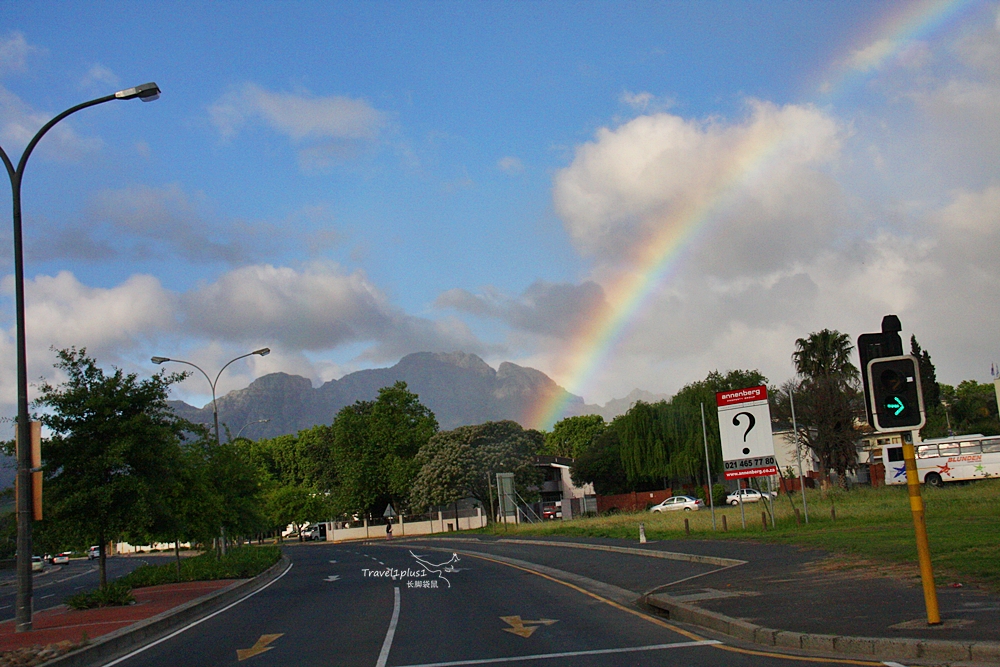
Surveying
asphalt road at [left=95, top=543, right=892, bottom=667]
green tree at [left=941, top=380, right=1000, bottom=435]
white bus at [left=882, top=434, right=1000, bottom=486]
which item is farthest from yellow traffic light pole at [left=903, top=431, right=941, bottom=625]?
green tree at [left=941, top=380, right=1000, bottom=435]

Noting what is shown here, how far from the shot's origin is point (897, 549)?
63.8 ft

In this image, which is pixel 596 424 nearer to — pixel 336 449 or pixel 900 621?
pixel 336 449

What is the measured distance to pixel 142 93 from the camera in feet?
54.6

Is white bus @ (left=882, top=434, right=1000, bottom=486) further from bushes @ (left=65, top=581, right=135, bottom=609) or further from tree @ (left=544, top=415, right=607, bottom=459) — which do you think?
tree @ (left=544, top=415, right=607, bottom=459)

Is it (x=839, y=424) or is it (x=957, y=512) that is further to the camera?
(x=839, y=424)

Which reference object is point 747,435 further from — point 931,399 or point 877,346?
point 931,399

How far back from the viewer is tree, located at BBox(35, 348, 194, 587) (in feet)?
67.4

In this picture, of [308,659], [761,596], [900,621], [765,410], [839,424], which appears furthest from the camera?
[839,424]

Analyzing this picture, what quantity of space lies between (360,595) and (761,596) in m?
10.6

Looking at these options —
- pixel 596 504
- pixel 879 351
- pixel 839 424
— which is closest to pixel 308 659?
pixel 879 351

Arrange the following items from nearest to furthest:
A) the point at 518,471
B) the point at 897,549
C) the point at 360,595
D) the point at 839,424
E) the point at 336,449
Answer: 1. the point at 897,549
2. the point at 360,595
3. the point at 839,424
4. the point at 518,471
5. the point at 336,449

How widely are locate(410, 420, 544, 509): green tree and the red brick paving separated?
47216 millimetres

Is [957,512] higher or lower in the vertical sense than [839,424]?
lower

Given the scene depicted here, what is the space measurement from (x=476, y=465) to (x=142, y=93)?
196 ft
